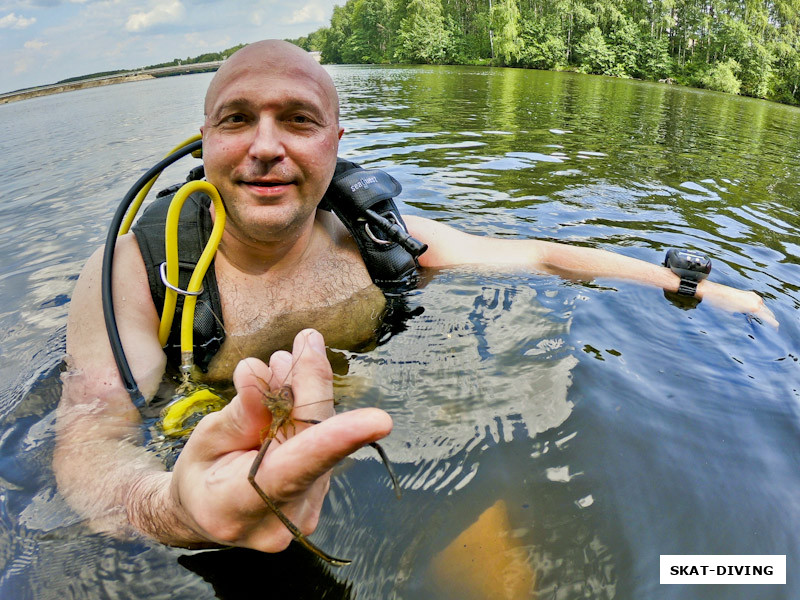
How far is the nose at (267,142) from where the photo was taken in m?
2.69

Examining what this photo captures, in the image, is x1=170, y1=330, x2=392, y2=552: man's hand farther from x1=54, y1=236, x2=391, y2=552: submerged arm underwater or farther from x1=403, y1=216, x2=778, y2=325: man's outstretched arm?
x1=403, y1=216, x2=778, y2=325: man's outstretched arm

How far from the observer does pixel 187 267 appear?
9.43 feet

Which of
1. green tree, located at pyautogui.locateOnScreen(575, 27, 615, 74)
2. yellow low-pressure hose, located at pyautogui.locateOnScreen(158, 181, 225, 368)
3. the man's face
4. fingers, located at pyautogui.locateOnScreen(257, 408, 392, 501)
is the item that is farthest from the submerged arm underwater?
green tree, located at pyautogui.locateOnScreen(575, 27, 615, 74)

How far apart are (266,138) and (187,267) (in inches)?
34.0

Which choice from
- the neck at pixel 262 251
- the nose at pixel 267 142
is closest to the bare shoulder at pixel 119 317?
the neck at pixel 262 251

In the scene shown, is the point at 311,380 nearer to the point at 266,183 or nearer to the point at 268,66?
the point at 266,183

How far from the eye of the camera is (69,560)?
1947mm

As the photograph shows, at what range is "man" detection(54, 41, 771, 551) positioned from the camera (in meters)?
1.36

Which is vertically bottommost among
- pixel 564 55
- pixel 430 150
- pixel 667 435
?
pixel 667 435

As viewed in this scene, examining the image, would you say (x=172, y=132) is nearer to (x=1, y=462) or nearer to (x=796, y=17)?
(x=1, y=462)

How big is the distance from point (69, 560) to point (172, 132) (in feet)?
49.2

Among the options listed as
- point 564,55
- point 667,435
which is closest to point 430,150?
point 667,435

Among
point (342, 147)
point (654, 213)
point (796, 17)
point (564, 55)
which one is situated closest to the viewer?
point (654, 213)

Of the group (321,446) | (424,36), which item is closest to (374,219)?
(321,446)
